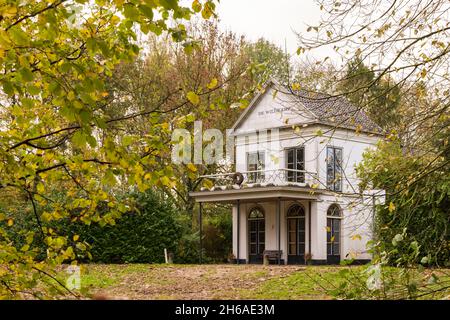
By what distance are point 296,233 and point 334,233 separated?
56.8 inches

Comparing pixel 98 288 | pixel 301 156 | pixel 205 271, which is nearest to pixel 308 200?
pixel 301 156

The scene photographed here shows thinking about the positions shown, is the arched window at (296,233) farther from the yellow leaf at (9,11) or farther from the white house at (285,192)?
the yellow leaf at (9,11)

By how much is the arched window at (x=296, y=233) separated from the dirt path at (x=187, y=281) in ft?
20.3

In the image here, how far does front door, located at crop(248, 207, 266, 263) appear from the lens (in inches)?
973

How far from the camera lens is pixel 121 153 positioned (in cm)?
403

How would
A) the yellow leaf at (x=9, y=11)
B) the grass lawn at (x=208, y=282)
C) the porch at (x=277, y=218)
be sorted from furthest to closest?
the porch at (x=277, y=218), the grass lawn at (x=208, y=282), the yellow leaf at (x=9, y=11)

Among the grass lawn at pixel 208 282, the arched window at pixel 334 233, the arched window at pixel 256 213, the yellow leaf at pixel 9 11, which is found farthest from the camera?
the arched window at pixel 256 213

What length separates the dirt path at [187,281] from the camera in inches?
521

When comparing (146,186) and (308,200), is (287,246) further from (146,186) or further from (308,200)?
(146,186)

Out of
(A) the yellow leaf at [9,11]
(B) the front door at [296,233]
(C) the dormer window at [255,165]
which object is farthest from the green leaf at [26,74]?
(C) the dormer window at [255,165]

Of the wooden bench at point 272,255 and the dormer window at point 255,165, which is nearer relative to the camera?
the wooden bench at point 272,255
